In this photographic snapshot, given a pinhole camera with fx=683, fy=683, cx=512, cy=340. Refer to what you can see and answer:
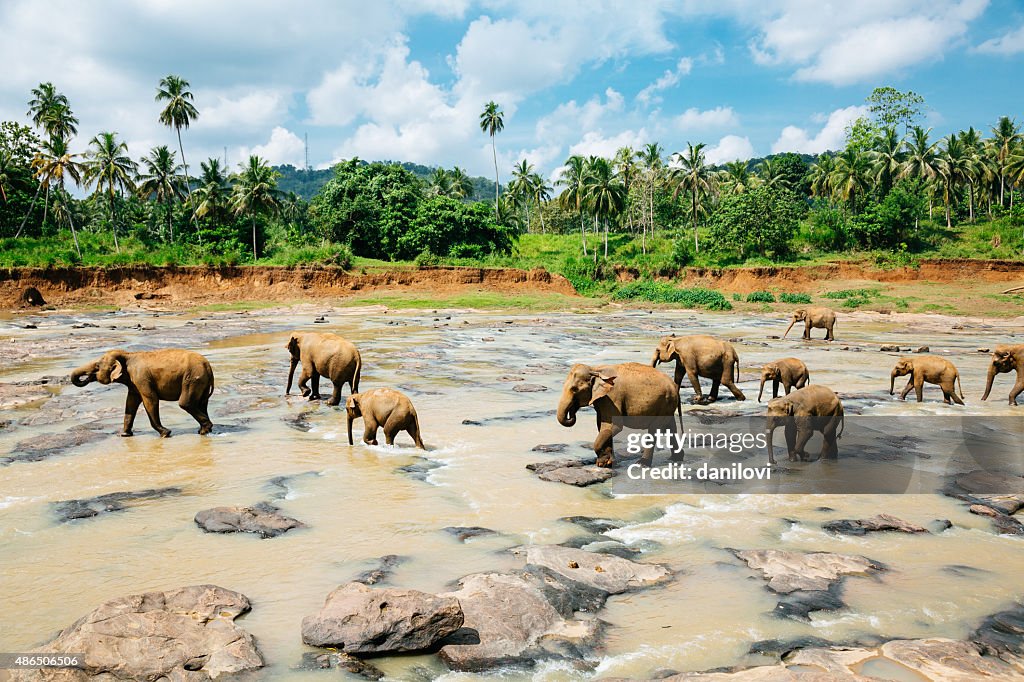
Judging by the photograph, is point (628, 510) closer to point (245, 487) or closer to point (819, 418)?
point (819, 418)

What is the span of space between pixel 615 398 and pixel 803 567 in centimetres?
358

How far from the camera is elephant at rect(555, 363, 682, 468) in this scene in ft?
29.8

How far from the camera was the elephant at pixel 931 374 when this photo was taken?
45.6 ft

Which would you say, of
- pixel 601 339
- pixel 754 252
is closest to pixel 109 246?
pixel 601 339

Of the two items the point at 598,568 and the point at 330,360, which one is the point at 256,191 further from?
the point at 598,568

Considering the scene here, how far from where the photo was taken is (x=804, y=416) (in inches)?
377

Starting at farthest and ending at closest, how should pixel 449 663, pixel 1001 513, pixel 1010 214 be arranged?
pixel 1010 214 < pixel 1001 513 < pixel 449 663

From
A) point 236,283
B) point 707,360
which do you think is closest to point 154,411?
point 707,360

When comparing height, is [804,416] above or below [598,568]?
above

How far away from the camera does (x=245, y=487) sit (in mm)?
8695

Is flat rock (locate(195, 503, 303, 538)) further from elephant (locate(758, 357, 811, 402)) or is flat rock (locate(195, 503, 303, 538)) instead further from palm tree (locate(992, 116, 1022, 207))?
palm tree (locate(992, 116, 1022, 207))

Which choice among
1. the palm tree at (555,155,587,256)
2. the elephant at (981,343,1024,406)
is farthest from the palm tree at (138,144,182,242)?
the elephant at (981,343,1024,406)

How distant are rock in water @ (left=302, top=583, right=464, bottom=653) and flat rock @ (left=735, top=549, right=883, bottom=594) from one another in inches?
114

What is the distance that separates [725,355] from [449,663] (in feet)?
34.4
